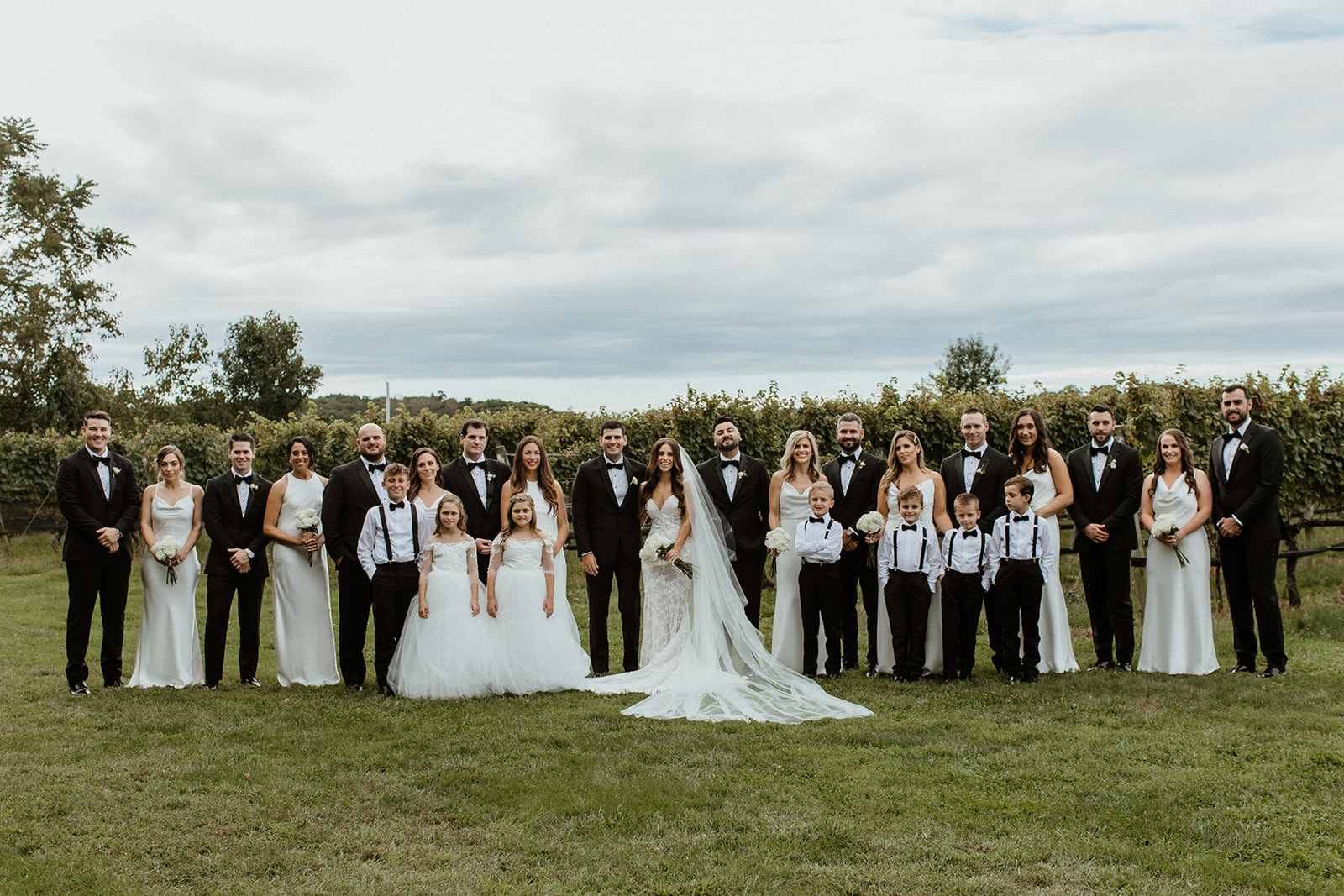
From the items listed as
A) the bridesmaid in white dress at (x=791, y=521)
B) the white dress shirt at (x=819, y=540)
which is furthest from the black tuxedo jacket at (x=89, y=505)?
the white dress shirt at (x=819, y=540)

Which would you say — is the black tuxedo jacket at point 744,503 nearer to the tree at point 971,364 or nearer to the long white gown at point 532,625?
the long white gown at point 532,625

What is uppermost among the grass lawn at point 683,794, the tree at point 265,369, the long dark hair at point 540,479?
the tree at point 265,369

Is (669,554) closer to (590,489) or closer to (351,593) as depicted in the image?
(590,489)

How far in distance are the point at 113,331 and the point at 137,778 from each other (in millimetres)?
28760

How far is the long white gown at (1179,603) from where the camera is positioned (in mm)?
7996

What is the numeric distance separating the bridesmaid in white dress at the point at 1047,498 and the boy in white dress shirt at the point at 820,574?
1.56 meters

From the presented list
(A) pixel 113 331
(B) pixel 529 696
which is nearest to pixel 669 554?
(B) pixel 529 696

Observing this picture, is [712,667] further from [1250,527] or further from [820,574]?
[1250,527]

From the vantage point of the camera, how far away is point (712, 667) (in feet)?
25.6

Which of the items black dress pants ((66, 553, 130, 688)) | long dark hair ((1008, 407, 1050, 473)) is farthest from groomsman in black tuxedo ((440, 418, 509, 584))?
long dark hair ((1008, 407, 1050, 473))

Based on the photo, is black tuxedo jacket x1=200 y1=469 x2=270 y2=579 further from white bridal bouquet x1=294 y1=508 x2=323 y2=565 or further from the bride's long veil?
the bride's long veil

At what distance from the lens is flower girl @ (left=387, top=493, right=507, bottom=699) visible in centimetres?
750

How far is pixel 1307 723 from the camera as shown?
20.5 ft

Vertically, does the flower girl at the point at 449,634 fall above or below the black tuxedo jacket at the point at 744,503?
below
